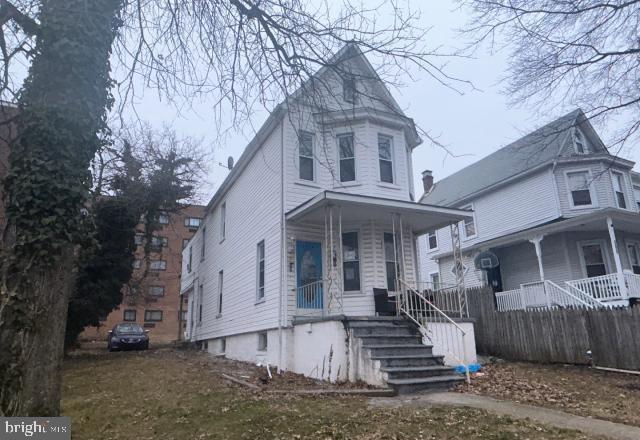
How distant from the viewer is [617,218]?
15250 millimetres

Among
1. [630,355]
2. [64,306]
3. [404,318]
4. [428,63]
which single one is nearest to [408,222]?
[404,318]

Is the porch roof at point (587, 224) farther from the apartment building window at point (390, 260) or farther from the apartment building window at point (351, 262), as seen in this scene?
the apartment building window at point (351, 262)

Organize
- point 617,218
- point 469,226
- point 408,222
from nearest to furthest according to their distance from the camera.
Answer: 1. point 408,222
2. point 617,218
3. point 469,226

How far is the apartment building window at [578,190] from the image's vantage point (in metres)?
18.3

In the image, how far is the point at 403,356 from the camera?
8.58m

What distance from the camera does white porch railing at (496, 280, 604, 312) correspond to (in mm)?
14070

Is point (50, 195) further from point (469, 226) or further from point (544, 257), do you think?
point (469, 226)

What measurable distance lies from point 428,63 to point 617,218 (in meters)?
13.7

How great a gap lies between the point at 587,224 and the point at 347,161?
31.4ft

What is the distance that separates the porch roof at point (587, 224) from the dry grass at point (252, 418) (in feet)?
39.3

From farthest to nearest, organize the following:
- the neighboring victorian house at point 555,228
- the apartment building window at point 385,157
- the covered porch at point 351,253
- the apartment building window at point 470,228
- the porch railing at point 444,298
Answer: the apartment building window at point 470,228 < the neighboring victorian house at point 555,228 < the apartment building window at point 385,157 < the porch railing at point 444,298 < the covered porch at point 351,253

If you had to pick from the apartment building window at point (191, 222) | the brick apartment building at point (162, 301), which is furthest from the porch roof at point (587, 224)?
the apartment building window at point (191, 222)

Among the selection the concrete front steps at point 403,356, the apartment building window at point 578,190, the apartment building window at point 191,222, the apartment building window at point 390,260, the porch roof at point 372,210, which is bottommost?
the concrete front steps at point 403,356

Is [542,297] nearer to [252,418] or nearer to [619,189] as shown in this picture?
[619,189]
